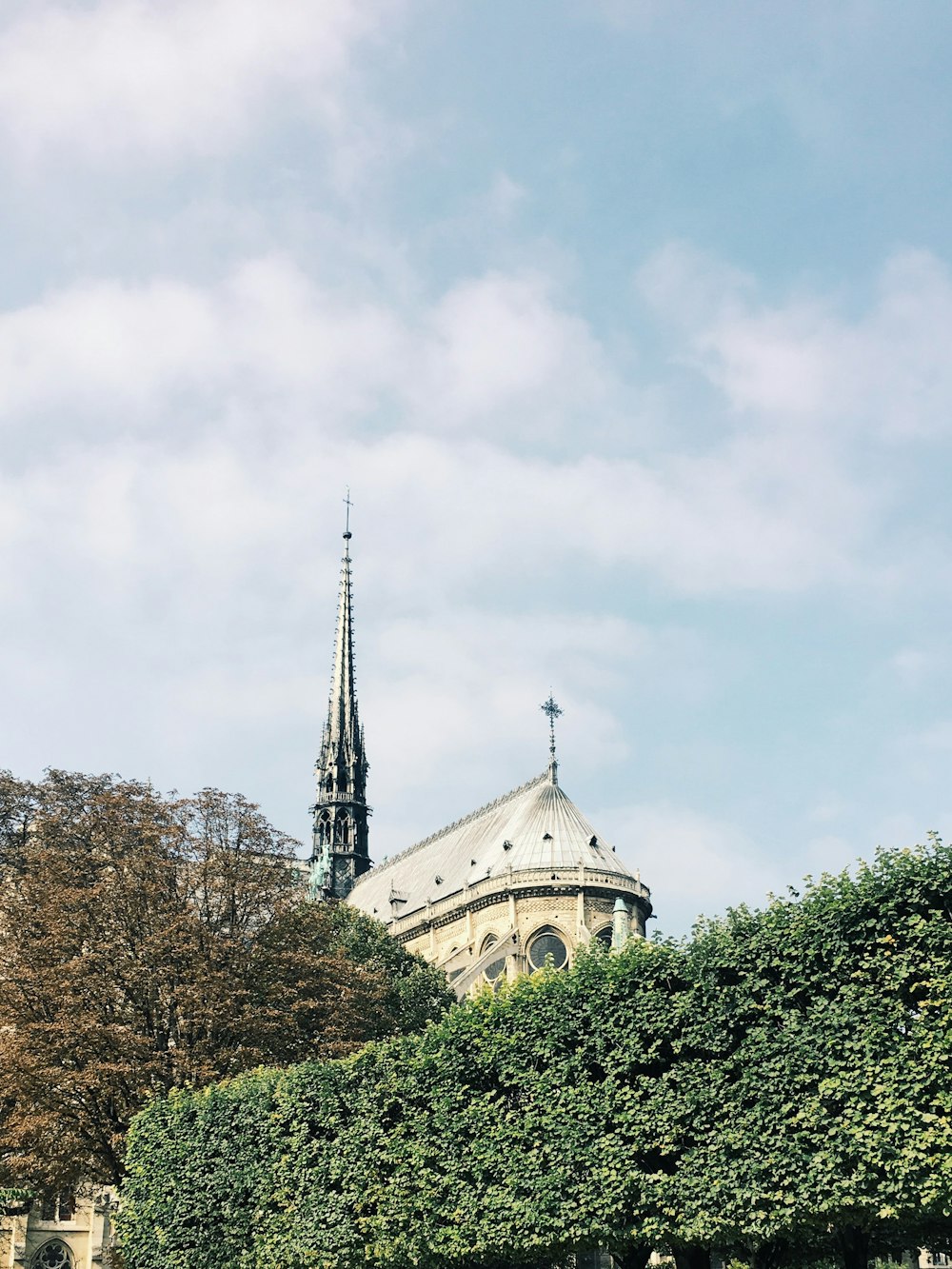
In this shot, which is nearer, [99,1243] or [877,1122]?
[877,1122]

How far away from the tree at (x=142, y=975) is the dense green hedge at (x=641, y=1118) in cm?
658

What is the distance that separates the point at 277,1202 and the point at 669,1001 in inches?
415

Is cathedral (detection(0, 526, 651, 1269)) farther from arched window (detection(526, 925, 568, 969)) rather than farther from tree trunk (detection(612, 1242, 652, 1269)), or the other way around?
tree trunk (detection(612, 1242, 652, 1269))

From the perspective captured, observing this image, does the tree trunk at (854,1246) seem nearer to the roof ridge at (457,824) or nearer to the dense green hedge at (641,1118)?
the dense green hedge at (641,1118)

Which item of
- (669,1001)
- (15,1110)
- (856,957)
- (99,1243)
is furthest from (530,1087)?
(99,1243)

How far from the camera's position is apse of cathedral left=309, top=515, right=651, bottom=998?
74562 mm

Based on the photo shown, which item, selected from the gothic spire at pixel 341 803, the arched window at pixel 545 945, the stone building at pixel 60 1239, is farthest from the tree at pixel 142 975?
the gothic spire at pixel 341 803

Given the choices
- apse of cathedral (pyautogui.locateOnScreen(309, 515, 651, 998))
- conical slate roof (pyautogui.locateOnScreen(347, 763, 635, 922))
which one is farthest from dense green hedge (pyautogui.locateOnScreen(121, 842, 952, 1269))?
conical slate roof (pyautogui.locateOnScreen(347, 763, 635, 922))

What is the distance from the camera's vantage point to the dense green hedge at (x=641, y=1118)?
749 inches

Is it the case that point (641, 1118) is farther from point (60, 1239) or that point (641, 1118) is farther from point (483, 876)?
point (483, 876)

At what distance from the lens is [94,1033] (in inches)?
1340

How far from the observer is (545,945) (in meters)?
74.8

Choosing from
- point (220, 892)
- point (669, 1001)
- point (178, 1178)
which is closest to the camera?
point (669, 1001)

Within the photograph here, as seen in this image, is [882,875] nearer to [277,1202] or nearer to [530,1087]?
Answer: [530,1087]
